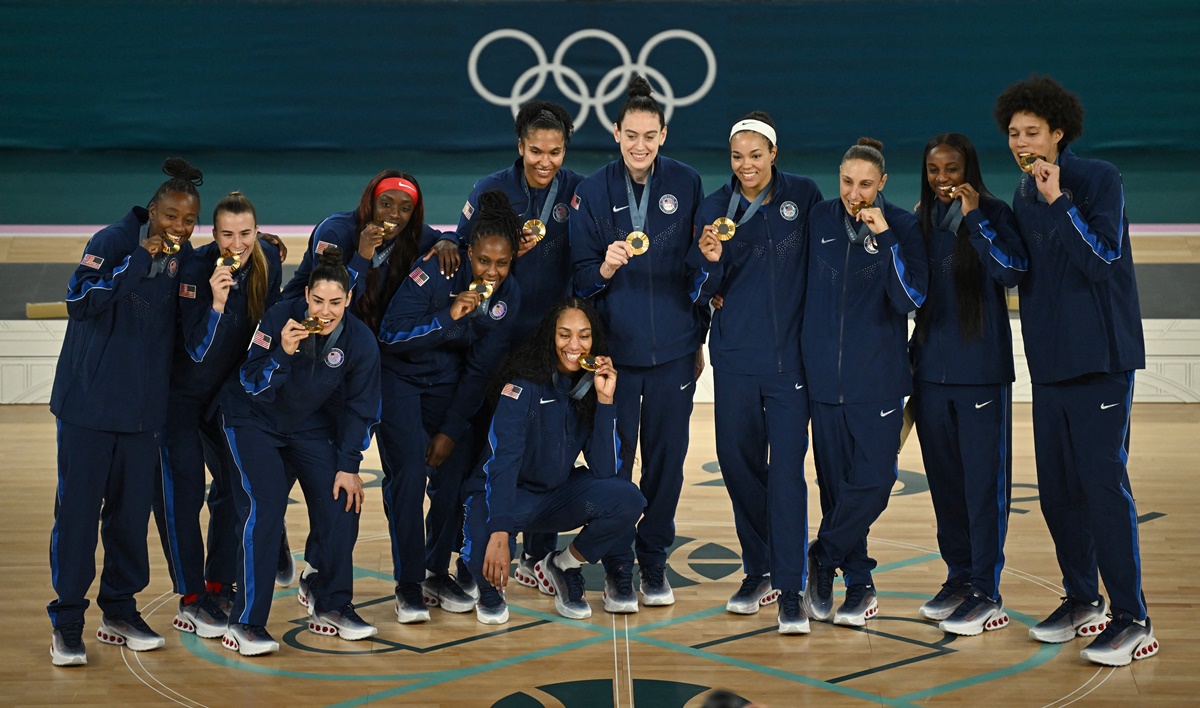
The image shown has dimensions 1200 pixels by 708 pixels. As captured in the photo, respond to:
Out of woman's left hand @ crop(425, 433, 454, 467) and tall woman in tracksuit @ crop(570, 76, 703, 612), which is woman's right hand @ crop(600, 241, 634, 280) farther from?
woman's left hand @ crop(425, 433, 454, 467)

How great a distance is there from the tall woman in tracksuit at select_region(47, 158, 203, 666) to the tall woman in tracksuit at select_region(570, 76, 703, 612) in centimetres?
153

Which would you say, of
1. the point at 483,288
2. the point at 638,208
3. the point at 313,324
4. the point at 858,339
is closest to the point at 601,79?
the point at 638,208

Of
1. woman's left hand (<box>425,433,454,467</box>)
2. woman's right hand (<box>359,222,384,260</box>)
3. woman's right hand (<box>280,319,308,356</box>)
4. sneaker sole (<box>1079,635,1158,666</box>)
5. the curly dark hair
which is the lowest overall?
sneaker sole (<box>1079,635,1158,666</box>)

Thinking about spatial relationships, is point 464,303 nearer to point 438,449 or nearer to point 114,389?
point 438,449

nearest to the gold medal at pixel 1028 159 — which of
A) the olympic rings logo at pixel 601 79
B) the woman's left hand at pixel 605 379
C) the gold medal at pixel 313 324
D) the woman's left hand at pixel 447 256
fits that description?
the woman's left hand at pixel 605 379

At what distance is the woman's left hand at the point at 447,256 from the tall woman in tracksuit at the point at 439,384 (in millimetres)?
42

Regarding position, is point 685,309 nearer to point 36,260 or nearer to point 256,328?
point 256,328

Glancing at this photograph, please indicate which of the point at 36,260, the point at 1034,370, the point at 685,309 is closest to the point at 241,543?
the point at 685,309

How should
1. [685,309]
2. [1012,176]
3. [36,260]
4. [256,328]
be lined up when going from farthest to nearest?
[1012,176] < [36,260] < [685,309] < [256,328]

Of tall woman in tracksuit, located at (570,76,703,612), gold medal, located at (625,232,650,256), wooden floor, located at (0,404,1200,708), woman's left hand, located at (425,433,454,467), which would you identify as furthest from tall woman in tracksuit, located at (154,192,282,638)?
gold medal, located at (625,232,650,256)

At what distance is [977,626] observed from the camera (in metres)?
5.09

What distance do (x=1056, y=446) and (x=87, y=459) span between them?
11.2 ft

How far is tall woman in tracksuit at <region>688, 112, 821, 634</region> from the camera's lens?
5168 mm

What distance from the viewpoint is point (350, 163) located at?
11398 millimetres
